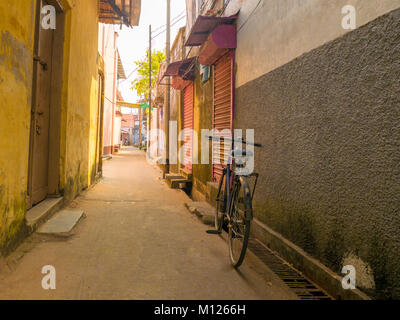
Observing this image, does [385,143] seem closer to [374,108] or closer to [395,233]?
[374,108]

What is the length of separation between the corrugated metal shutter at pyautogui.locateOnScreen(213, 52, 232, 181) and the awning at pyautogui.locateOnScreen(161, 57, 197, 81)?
2014 mm

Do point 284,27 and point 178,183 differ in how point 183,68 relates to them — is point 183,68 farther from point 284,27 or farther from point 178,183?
point 284,27

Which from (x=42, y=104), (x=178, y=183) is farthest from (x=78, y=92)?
(x=178, y=183)

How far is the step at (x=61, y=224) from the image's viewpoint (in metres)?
3.70

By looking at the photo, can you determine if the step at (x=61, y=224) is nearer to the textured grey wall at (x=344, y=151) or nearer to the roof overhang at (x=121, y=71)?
the textured grey wall at (x=344, y=151)

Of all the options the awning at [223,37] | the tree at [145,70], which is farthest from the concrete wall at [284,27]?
the tree at [145,70]

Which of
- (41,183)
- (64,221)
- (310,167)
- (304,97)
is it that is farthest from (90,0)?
(310,167)

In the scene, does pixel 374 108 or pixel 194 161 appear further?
pixel 194 161

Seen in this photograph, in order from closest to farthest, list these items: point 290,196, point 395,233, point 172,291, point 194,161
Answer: point 395,233 < point 172,291 < point 290,196 < point 194,161

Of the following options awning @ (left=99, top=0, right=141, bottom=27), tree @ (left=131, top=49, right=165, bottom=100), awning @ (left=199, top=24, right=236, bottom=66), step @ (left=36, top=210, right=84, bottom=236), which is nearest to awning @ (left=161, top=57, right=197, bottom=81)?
awning @ (left=99, top=0, right=141, bottom=27)

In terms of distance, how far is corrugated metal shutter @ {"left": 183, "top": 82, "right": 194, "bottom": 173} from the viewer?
30.2ft

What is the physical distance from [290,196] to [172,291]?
1591 mm

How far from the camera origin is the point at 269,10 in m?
3.94
